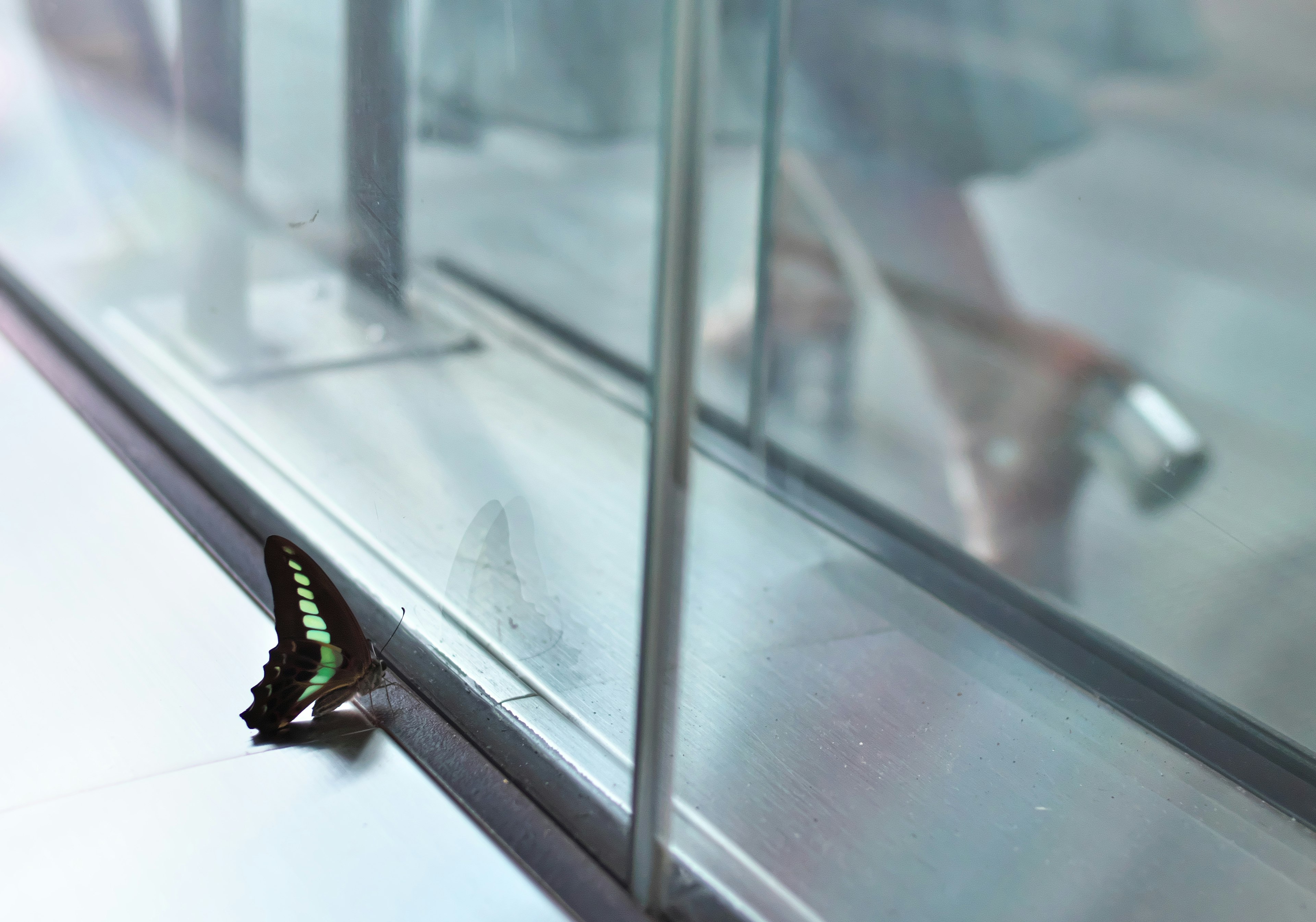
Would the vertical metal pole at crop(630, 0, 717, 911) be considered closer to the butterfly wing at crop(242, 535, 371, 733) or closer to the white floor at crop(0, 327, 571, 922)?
the white floor at crop(0, 327, 571, 922)

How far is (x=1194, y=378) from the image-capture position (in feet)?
10.2

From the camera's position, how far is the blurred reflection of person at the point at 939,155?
252cm

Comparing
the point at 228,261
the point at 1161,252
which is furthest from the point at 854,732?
the point at 1161,252

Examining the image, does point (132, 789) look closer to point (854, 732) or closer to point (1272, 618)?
point (854, 732)

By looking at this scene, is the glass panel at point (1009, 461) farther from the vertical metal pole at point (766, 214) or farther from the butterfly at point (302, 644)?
the butterfly at point (302, 644)

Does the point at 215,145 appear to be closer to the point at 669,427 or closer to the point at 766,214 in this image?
the point at 766,214

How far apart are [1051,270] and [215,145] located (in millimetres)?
2821

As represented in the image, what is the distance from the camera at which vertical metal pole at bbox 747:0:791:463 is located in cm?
187

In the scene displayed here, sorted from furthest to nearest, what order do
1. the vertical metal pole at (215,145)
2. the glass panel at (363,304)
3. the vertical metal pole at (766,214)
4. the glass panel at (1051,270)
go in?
the glass panel at (1051,270) → the vertical metal pole at (766,214) → the vertical metal pole at (215,145) → the glass panel at (363,304)

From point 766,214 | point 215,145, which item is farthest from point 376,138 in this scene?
point 766,214

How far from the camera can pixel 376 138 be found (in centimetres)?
102

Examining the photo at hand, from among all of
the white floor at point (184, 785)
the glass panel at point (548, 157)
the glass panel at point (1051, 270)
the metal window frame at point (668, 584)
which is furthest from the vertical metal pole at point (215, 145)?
the glass panel at point (1051, 270)

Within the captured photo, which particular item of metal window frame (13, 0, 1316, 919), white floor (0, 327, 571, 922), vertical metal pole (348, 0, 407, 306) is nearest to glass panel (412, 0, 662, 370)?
vertical metal pole (348, 0, 407, 306)

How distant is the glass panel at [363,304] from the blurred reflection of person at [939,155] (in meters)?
0.33
